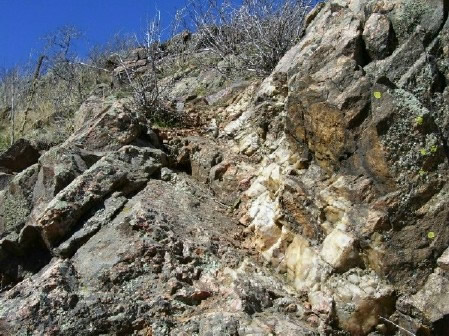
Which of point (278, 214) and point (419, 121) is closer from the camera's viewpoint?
point (419, 121)

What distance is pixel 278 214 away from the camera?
12.8ft

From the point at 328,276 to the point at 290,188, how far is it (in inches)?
26.5

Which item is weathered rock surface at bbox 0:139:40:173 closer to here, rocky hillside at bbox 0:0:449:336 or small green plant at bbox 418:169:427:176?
rocky hillside at bbox 0:0:449:336

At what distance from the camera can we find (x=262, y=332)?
3.00m

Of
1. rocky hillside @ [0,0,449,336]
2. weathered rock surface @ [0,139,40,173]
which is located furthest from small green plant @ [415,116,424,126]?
weathered rock surface @ [0,139,40,173]

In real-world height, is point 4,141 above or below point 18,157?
above

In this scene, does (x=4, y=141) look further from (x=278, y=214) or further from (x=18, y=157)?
(x=278, y=214)

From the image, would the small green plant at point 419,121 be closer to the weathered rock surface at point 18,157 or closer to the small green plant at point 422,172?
the small green plant at point 422,172

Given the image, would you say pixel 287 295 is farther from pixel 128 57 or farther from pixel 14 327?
pixel 128 57

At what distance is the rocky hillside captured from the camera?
324cm

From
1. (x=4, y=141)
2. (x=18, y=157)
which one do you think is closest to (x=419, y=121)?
(x=18, y=157)

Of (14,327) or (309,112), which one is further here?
(309,112)

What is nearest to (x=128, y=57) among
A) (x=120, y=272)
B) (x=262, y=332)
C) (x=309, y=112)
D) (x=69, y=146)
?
(x=69, y=146)

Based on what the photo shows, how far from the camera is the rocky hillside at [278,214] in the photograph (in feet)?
10.6
